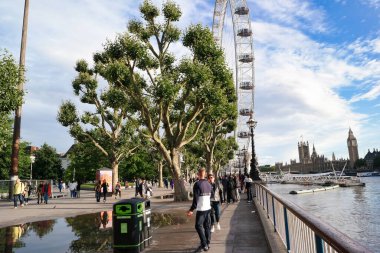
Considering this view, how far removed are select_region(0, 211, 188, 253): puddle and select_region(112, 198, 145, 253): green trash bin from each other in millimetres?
1174

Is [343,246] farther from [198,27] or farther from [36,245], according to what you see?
[198,27]

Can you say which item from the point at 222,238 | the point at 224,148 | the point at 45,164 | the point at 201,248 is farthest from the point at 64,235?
the point at 45,164

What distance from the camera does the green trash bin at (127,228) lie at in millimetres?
8484

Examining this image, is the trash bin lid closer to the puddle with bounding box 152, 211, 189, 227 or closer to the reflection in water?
the reflection in water

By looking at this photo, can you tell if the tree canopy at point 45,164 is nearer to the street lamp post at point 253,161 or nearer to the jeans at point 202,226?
the street lamp post at point 253,161

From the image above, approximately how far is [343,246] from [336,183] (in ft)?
331

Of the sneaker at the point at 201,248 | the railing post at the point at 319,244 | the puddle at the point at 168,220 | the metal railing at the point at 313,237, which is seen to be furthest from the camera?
the puddle at the point at 168,220

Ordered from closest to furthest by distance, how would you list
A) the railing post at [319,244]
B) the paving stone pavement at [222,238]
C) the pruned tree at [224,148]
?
the railing post at [319,244], the paving stone pavement at [222,238], the pruned tree at [224,148]

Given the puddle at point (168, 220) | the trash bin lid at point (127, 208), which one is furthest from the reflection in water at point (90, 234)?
the puddle at point (168, 220)

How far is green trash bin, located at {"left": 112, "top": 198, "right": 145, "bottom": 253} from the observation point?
8.48 meters

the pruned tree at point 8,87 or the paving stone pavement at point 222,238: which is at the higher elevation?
the pruned tree at point 8,87

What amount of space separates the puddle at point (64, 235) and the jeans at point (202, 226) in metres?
2.54

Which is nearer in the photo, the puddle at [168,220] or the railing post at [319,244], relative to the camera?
the railing post at [319,244]

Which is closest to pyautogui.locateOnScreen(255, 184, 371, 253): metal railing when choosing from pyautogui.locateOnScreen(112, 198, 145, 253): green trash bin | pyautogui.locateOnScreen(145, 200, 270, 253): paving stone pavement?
pyautogui.locateOnScreen(145, 200, 270, 253): paving stone pavement
